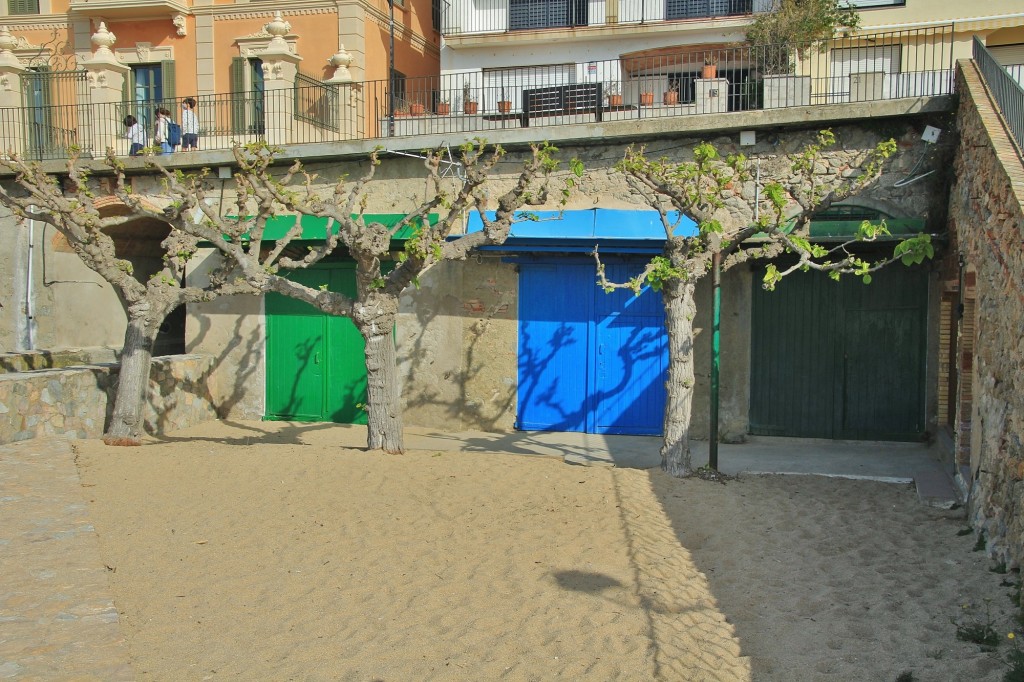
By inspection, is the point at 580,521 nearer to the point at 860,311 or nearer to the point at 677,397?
the point at 677,397

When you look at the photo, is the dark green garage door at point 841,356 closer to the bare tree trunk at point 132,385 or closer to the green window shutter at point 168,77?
the bare tree trunk at point 132,385

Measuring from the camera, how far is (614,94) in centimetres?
1730

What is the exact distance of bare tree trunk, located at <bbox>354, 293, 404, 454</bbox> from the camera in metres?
10.8

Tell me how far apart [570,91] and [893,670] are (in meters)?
12.9

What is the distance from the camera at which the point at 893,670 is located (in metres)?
5.65

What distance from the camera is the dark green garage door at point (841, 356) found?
12.8m

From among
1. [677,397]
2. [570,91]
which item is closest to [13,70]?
[570,91]

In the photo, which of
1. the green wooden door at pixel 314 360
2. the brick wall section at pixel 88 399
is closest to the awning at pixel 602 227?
the green wooden door at pixel 314 360

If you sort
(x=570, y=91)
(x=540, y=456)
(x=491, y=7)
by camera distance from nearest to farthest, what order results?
(x=540, y=456)
(x=570, y=91)
(x=491, y=7)

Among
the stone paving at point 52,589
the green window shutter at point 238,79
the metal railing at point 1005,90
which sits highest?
the green window shutter at point 238,79

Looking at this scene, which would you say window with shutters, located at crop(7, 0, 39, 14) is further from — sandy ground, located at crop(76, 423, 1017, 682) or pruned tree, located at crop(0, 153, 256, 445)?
sandy ground, located at crop(76, 423, 1017, 682)

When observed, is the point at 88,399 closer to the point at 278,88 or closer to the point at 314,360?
the point at 314,360

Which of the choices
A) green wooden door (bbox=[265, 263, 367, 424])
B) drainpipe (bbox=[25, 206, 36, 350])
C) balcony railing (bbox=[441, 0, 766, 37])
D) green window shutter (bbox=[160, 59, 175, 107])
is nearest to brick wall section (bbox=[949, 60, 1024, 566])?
green wooden door (bbox=[265, 263, 367, 424])

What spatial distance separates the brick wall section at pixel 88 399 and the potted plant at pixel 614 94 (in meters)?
7.83
